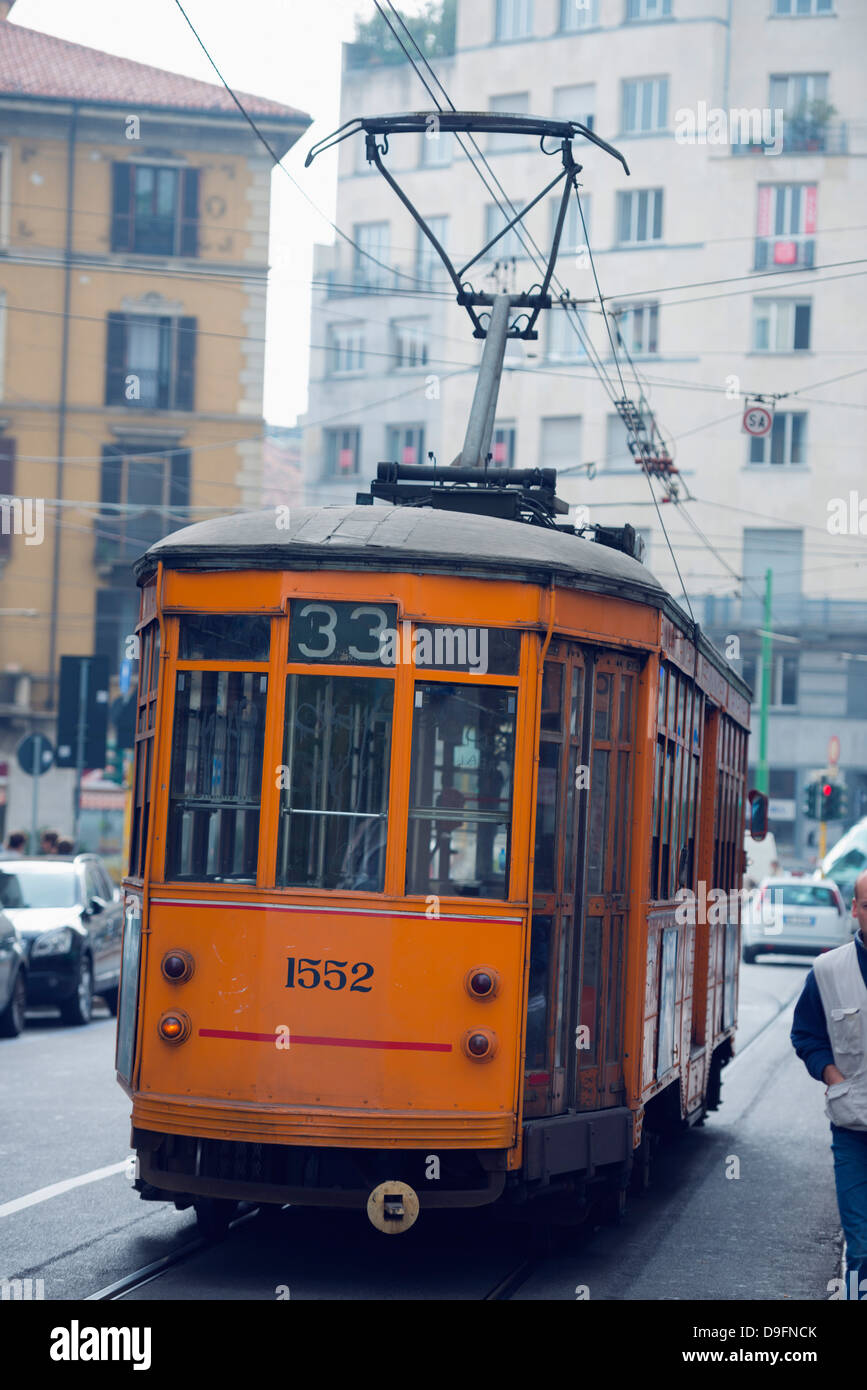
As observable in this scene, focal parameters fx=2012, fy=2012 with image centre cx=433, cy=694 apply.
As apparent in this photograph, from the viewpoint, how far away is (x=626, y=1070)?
8.12m

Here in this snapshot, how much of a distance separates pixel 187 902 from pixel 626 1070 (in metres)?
1.96

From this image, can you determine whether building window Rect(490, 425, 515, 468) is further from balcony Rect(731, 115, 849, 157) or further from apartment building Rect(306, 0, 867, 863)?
balcony Rect(731, 115, 849, 157)

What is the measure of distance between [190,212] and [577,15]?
618 inches

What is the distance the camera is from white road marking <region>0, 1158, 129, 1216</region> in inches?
357

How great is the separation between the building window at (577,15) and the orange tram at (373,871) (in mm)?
49034

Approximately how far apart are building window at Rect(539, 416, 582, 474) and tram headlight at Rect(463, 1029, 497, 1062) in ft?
154

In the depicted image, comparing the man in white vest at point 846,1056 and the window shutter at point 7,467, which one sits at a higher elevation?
the window shutter at point 7,467

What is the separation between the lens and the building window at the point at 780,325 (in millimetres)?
52531

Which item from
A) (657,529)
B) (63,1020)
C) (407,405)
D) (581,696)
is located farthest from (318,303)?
(581,696)

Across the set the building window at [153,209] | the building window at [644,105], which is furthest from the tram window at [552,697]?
the building window at [644,105]

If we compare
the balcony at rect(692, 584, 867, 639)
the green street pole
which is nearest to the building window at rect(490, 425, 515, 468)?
the balcony at rect(692, 584, 867, 639)

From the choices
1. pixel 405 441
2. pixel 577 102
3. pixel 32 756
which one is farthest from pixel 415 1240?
pixel 405 441

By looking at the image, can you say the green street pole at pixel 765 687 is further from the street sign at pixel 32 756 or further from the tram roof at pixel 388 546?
the tram roof at pixel 388 546

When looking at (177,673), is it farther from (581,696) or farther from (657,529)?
(657,529)
